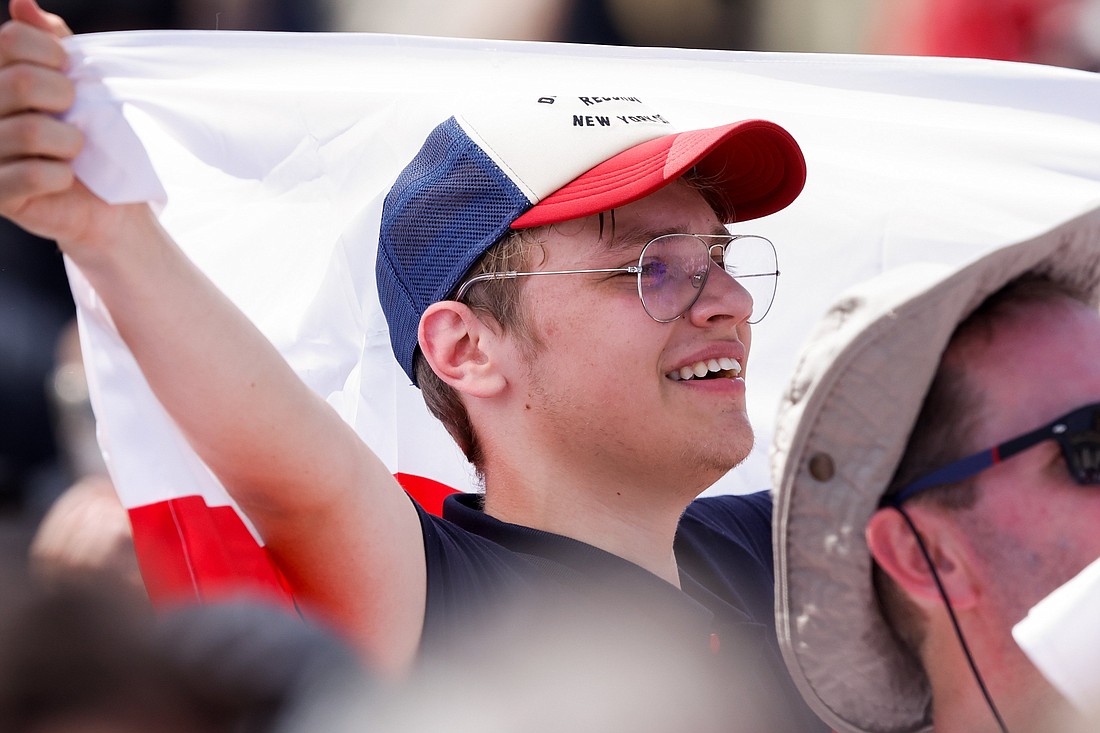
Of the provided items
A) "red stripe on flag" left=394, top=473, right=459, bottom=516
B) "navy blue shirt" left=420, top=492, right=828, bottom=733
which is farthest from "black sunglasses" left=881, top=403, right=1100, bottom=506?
"red stripe on flag" left=394, top=473, right=459, bottom=516

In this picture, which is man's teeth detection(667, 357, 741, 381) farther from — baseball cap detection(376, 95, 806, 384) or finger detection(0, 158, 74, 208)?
finger detection(0, 158, 74, 208)

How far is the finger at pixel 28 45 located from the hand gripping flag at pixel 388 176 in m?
0.22

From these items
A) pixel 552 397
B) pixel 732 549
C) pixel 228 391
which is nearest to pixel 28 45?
pixel 228 391

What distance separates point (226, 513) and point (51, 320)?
653mm

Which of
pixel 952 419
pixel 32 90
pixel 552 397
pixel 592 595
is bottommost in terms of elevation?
pixel 592 595

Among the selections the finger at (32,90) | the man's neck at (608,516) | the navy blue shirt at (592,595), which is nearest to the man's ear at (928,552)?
the navy blue shirt at (592,595)

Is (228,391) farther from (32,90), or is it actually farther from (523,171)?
(523,171)

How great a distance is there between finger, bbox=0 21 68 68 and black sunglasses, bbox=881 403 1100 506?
1015 mm

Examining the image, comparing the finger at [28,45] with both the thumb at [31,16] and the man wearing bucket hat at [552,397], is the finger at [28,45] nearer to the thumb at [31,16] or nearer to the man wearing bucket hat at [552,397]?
the thumb at [31,16]

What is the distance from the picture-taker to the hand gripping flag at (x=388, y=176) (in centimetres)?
171

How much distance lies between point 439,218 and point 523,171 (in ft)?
0.53

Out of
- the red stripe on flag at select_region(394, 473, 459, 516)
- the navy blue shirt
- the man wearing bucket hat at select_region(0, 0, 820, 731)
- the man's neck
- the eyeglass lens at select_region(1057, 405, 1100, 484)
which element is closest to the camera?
the eyeglass lens at select_region(1057, 405, 1100, 484)

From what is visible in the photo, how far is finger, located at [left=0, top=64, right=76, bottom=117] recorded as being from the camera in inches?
52.0

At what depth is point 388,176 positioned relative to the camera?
2150mm
